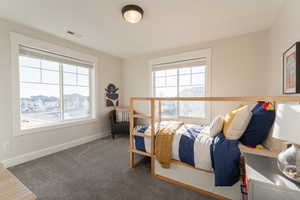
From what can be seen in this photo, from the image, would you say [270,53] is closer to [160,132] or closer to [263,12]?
→ [263,12]

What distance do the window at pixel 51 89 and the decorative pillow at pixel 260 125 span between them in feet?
11.4

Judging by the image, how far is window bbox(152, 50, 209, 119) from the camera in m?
3.18

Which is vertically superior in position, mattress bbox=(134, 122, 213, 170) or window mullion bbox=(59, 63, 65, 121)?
window mullion bbox=(59, 63, 65, 121)

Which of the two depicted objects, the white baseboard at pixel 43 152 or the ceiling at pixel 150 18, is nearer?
the ceiling at pixel 150 18

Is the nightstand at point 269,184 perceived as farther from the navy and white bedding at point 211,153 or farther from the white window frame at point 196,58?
the white window frame at point 196,58

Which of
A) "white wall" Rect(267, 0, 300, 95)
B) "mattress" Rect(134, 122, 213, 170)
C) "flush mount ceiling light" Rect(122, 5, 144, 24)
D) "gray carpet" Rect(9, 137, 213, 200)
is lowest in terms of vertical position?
"gray carpet" Rect(9, 137, 213, 200)

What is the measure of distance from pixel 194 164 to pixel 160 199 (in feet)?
1.88

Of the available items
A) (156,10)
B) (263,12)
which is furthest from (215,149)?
(263,12)

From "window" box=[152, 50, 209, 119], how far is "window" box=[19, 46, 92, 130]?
199 centimetres

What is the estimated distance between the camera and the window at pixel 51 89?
246cm

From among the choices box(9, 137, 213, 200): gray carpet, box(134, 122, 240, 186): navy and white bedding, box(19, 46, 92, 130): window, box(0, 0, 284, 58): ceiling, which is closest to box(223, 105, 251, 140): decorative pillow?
box(134, 122, 240, 186): navy and white bedding

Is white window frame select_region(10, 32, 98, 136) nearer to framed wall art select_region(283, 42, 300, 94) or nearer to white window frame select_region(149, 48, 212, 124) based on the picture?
white window frame select_region(149, 48, 212, 124)

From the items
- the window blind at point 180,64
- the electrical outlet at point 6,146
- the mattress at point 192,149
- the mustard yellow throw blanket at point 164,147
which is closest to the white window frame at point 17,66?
the electrical outlet at point 6,146

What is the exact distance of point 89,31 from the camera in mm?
2553
